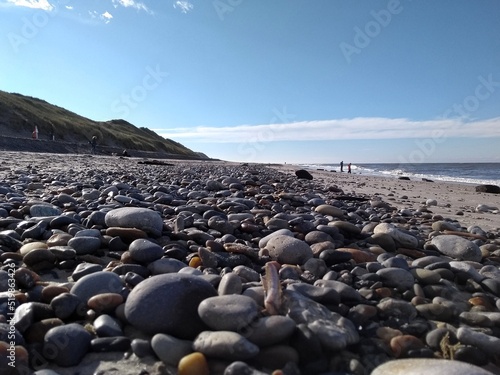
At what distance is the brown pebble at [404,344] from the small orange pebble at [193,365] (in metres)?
0.74

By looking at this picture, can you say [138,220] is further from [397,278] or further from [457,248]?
[457,248]

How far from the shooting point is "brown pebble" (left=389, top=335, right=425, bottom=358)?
56.1 inches

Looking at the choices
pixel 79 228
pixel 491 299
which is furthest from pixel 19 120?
pixel 491 299

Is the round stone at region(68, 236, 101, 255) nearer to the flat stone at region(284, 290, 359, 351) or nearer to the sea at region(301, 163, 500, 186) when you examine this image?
the flat stone at region(284, 290, 359, 351)

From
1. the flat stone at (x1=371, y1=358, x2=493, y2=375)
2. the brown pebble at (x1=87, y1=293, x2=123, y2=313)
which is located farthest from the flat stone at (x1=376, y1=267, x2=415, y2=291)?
the brown pebble at (x1=87, y1=293, x2=123, y2=313)

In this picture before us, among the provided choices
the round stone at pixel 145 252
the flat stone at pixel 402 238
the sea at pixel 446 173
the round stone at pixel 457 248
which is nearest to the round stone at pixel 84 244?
the round stone at pixel 145 252

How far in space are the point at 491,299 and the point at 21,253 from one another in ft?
8.80

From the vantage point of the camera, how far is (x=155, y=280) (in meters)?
1.57

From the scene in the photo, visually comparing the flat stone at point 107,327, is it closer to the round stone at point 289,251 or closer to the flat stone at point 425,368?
the flat stone at point 425,368

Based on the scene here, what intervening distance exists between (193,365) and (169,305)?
288 millimetres

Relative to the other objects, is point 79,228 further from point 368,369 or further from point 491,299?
point 491,299

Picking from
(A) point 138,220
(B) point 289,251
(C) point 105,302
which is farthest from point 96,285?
(B) point 289,251

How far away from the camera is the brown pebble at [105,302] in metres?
1.55

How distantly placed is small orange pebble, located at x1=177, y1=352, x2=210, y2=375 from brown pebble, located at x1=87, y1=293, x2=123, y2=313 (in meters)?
0.47
